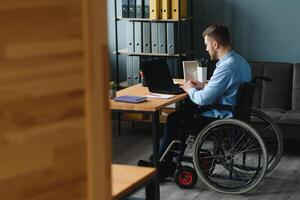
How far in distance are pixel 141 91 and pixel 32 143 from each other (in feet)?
10.7

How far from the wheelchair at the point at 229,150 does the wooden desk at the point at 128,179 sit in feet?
5.81

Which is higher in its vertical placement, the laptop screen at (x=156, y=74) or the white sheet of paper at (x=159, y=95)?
the laptop screen at (x=156, y=74)

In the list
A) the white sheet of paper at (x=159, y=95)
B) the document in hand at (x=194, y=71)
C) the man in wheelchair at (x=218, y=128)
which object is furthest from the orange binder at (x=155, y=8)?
the white sheet of paper at (x=159, y=95)

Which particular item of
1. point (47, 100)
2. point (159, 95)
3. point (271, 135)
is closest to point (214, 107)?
point (159, 95)

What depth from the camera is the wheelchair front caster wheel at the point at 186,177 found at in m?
4.50

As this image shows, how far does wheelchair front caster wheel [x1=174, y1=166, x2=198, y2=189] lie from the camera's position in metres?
4.50

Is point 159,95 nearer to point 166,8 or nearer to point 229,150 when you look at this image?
point 229,150

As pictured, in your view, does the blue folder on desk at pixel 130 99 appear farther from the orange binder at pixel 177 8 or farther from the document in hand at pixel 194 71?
the orange binder at pixel 177 8

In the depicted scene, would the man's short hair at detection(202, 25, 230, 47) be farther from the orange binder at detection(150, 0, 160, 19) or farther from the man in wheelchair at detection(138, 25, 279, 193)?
the orange binder at detection(150, 0, 160, 19)

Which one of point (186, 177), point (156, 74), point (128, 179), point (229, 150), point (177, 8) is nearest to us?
point (128, 179)

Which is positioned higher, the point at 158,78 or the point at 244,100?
the point at 158,78

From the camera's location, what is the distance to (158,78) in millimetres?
4715

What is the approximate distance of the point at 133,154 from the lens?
5512 millimetres

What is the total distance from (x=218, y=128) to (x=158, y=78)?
0.69 m
